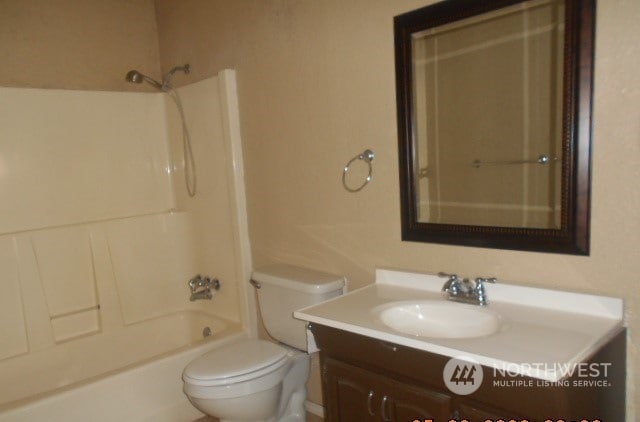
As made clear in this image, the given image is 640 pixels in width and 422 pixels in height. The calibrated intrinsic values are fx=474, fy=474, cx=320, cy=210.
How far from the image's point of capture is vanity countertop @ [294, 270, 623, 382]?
117cm

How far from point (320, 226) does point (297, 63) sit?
760 millimetres

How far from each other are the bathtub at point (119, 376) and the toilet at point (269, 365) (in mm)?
296

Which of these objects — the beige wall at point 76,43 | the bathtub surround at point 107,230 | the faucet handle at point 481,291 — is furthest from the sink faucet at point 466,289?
the beige wall at point 76,43

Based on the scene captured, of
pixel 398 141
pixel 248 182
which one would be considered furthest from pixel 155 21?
pixel 398 141

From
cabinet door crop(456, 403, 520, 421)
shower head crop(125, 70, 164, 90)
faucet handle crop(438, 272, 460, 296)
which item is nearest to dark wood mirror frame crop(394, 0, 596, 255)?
faucet handle crop(438, 272, 460, 296)

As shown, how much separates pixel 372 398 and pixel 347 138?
1041 mm

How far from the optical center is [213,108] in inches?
103

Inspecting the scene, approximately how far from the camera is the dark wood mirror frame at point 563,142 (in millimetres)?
1371

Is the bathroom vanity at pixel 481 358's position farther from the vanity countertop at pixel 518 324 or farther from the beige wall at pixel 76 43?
the beige wall at pixel 76 43

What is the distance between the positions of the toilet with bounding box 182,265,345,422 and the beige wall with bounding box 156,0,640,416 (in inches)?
7.5

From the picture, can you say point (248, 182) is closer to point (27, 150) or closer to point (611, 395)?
point (27, 150)

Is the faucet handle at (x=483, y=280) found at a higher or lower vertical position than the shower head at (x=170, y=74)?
lower

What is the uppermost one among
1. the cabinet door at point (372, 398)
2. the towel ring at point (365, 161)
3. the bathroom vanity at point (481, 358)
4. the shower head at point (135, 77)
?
the shower head at point (135, 77)

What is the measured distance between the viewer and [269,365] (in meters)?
1.99
